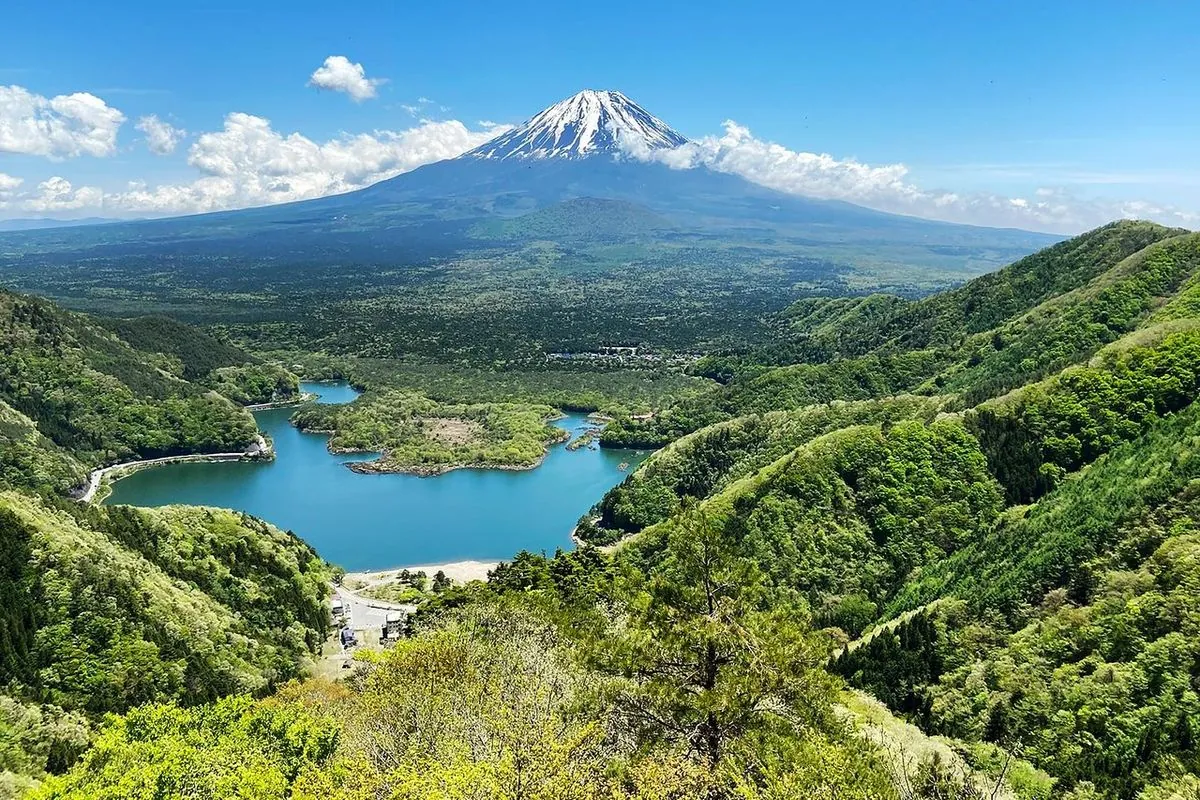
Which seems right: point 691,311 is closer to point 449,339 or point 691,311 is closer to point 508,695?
point 449,339

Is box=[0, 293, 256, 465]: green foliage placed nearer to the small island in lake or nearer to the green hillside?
the green hillside

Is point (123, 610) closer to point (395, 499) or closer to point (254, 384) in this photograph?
point (395, 499)

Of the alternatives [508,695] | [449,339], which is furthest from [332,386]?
[508,695]

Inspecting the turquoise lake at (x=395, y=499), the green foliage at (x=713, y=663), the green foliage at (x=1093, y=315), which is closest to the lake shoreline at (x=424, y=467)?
the turquoise lake at (x=395, y=499)

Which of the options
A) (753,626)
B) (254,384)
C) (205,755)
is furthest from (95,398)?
(753,626)

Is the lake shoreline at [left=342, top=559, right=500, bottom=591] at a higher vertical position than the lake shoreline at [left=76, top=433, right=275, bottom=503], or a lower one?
lower

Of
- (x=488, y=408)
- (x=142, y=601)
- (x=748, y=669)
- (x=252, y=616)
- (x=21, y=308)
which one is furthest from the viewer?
(x=488, y=408)

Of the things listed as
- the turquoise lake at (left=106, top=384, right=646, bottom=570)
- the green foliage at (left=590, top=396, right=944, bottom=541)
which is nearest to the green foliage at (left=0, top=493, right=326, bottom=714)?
the turquoise lake at (left=106, top=384, right=646, bottom=570)
